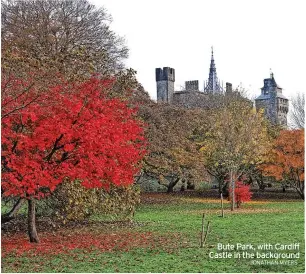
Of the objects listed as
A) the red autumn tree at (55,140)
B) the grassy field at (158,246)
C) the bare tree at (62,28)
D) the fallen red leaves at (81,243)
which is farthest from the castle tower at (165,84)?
the red autumn tree at (55,140)

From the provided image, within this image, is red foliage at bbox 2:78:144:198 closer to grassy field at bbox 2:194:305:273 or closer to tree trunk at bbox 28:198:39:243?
tree trunk at bbox 28:198:39:243

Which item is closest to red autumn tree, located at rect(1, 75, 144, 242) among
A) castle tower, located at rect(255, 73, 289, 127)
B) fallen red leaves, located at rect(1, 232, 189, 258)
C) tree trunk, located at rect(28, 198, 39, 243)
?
tree trunk, located at rect(28, 198, 39, 243)

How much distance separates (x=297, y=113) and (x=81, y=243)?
34779 millimetres

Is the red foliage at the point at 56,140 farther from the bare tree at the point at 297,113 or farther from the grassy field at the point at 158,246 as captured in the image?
the bare tree at the point at 297,113

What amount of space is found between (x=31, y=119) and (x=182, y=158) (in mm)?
16858

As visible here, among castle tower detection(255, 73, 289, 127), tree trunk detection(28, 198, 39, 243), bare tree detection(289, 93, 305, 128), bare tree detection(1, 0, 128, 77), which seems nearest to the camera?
tree trunk detection(28, 198, 39, 243)

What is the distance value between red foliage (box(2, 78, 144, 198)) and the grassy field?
1545 mm

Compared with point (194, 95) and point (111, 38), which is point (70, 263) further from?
point (194, 95)

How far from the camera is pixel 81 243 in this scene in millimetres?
13992

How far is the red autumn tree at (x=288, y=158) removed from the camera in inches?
1286

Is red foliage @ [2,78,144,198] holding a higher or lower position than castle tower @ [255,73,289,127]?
lower

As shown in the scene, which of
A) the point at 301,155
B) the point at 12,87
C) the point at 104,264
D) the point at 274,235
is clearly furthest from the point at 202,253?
the point at 301,155

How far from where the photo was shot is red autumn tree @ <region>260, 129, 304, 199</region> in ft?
107

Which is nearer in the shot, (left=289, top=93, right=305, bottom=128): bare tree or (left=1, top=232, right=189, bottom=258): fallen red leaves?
(left=1, top=232, right=189, bottom=258): fallen red leaves
